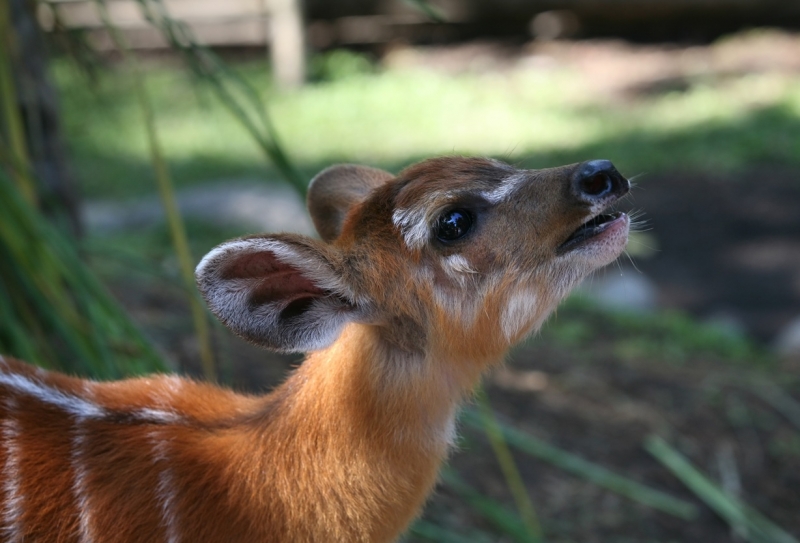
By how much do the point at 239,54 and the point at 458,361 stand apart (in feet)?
35.1

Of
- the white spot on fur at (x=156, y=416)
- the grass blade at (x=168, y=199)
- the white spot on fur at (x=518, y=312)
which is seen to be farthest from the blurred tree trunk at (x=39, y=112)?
the white spot on fur at (x=518, y=312)

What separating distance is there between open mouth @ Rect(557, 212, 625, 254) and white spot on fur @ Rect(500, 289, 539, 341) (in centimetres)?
14

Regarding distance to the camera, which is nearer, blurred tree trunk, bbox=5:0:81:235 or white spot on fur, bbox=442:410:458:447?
white spot on fur, bbox=442:410:458:447

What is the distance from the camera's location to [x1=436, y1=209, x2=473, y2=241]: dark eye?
88.1 inches

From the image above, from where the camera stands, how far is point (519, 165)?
13.8ft

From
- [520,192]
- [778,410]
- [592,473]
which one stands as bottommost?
[778,410]

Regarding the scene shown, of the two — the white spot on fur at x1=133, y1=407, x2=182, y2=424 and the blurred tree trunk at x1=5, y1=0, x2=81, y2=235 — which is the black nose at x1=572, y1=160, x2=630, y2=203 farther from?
the blurred tree trunk at x1=5, y1=0, x2=81, y2=235

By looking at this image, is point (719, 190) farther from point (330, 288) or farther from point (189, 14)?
point (189, 14)

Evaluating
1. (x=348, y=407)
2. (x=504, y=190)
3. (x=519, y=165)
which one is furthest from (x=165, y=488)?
(x=519, y=165)

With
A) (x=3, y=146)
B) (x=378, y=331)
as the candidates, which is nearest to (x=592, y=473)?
(x=378, y=331)

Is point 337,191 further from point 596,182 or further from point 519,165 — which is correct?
point 519,165

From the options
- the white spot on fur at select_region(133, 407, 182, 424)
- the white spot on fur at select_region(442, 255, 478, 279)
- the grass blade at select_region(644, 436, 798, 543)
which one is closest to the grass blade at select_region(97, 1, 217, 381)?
the white spot on fur at select_region(133, 407, 182, 424)

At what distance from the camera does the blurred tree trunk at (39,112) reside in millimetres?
3617

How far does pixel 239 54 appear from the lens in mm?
12273
